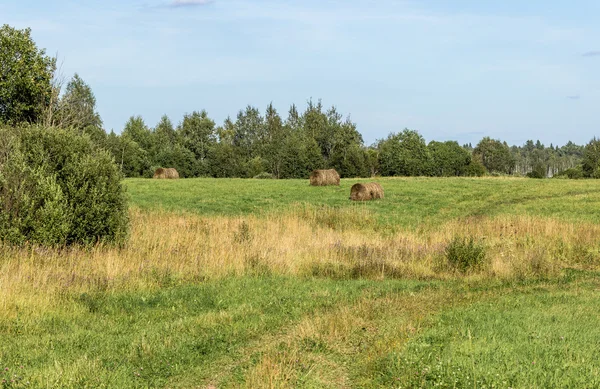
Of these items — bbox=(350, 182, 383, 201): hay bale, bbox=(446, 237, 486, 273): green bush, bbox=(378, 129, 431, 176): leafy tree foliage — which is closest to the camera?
bbox=(446, 237, 486, 273): green bush

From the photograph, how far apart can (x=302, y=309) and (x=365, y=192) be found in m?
23.0

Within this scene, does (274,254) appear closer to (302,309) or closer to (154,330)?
(302,309)

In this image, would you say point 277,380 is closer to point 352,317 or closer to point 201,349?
point 201,349

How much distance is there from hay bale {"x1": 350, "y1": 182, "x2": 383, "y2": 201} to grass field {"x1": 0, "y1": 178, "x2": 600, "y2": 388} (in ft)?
36.0

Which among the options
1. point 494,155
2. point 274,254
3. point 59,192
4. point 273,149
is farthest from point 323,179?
point 494,155

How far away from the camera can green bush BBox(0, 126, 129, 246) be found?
14438mm

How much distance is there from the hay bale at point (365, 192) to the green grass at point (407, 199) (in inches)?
22.4

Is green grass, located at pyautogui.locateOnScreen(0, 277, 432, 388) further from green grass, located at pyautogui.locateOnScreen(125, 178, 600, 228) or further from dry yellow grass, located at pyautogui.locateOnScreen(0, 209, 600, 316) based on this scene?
green grass, located at pyautogui.locateOnScreen(125, 178, 600, 228)

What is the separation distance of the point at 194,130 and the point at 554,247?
88.8 metres

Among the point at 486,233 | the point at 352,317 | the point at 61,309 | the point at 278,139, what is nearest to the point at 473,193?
the point at 486,233

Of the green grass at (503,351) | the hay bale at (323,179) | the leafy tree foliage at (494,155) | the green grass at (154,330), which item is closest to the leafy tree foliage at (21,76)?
the hay bale at (323,179)

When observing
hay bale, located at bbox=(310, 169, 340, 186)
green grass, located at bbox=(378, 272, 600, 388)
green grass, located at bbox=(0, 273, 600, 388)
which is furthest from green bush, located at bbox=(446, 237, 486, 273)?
hay bale, located at bbox=(310, 169, 340, 186)

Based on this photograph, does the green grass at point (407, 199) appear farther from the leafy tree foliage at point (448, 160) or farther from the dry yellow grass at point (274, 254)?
the leafy tree foliage at point (448, 160)

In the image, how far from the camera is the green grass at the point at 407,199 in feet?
92.4
